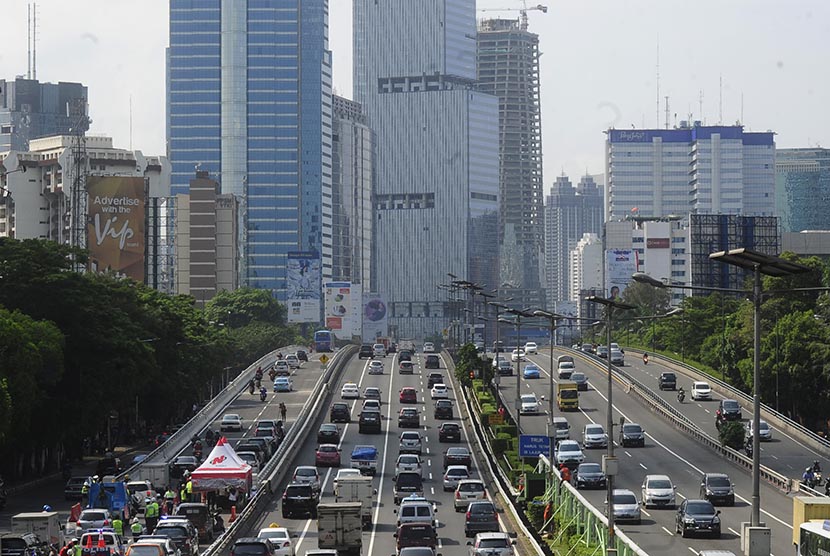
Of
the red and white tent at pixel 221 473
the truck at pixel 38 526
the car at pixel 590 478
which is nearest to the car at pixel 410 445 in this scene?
the car at pixel 590 478

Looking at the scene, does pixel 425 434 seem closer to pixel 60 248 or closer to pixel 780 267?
pixel 60 248

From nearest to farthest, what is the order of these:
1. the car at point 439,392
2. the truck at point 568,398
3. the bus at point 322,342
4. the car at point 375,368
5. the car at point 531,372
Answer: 1. the truck at point 568,398
2. the car at point 439,392
3. the car at point 531,372
4. the car at point 375,368
5. the bus at point 322,342

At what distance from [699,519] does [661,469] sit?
2690cm

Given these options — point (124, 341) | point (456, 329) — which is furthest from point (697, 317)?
point (124, 341)

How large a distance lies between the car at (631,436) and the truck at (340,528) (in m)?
42.1

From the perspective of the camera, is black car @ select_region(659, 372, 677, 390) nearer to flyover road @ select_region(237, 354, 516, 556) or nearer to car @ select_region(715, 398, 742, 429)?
flyover road @ select_region(237, 354, 516, 556)

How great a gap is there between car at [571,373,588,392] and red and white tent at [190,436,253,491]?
59.5 metres

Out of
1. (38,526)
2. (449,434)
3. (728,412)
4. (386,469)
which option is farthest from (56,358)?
(728,412)

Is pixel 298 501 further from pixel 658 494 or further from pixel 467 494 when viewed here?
pixel 658 494

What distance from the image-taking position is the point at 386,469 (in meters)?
79.8

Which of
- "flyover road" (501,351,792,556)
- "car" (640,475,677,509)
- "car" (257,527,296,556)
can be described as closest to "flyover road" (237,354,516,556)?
"car" (257,527,296,556)

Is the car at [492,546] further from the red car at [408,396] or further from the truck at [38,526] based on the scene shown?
the red car at [408,396]

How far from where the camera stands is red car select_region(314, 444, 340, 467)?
8050cm

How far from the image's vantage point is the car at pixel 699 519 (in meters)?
52.2
